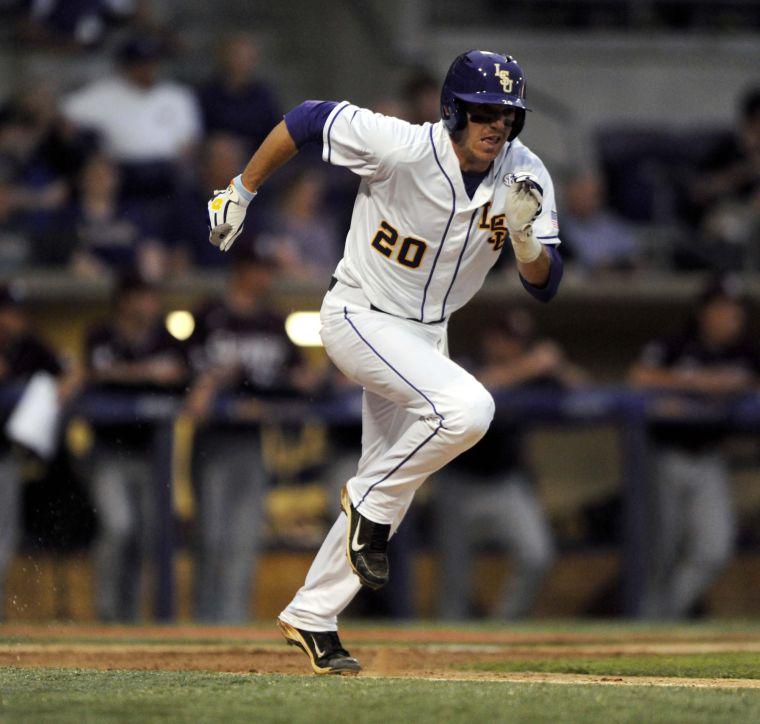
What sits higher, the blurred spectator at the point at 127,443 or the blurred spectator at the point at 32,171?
the blurred spectator at the point at 32,171

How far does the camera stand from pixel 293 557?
8406mm

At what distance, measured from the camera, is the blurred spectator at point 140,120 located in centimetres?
923

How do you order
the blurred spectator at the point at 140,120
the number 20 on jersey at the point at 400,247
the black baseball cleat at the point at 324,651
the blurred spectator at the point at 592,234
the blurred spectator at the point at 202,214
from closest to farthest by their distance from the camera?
the number 20 on jersey at the point at 400,247, the black baseball cleat at the point at 324,651, the blurred spectator at the point at 202,214, the blurred spectator at the point at 140,120, the blurred spectator at the point at 592,234

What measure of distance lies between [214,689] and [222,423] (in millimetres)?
3590

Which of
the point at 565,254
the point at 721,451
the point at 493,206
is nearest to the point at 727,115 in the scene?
the point at 565,254

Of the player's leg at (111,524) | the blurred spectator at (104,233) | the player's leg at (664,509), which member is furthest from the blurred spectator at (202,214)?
the player's leg at (664,509)

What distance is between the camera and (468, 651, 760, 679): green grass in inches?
201

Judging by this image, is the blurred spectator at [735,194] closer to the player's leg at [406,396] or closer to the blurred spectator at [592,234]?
the blurred spectator at [592,234]

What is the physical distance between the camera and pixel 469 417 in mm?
4586

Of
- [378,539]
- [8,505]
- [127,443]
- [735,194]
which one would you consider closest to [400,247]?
[378,539]

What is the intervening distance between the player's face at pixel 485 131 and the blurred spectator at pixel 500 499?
12.0ft

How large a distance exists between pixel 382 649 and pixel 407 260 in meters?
1.71

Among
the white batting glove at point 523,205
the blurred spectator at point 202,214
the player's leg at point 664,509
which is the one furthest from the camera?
the blurred spectator at point 202,214

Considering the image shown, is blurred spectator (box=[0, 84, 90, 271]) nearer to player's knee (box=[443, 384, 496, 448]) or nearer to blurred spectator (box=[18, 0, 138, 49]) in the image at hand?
blurred spectator (box=[18, 0, 138, 49])
